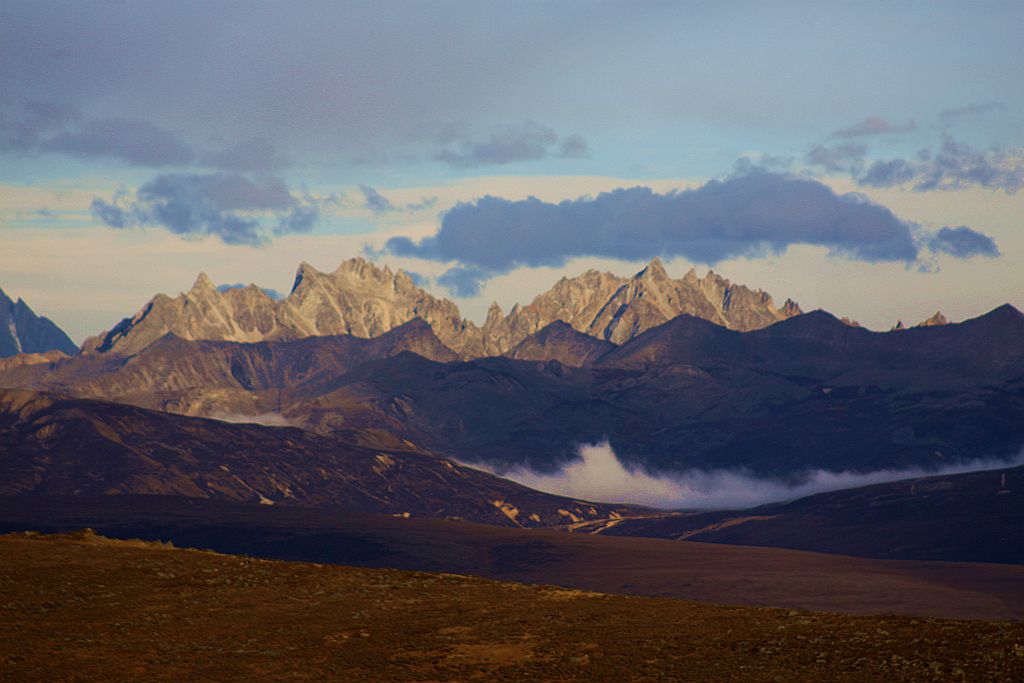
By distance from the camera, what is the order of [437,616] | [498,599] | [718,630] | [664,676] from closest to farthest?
1. [664,676]
2. [718,630]
3. [437,616]
4. [498,599]

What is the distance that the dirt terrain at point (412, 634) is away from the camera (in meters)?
55.2

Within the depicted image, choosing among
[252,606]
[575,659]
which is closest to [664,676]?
[575,659]

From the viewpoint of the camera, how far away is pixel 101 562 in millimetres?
79562

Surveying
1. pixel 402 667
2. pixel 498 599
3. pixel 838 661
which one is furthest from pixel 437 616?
pixel 838 661

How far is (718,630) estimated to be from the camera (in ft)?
208

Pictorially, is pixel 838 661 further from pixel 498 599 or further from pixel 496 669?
pixel 498 599

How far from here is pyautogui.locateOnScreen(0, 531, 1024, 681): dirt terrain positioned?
181 feet

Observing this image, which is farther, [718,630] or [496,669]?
[718,630]

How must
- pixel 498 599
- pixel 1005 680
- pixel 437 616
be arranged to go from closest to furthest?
pixel 1005 680
pixel 437 616
pixel 498 599

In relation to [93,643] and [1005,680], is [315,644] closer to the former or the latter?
[93,643]

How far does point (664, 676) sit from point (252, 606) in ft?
81.6

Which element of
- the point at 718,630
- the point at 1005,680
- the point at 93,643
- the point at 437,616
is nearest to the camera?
the point at 1005,680

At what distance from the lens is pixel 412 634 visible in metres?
63.1

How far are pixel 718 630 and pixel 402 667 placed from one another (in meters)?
16.2
